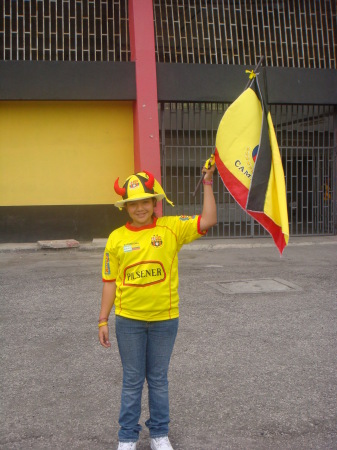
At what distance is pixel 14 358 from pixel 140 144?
8547mm

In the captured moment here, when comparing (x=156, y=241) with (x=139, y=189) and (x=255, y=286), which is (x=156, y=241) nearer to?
(x=139, y=189)

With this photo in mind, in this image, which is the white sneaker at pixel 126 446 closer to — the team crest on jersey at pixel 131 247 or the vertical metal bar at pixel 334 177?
the team crest on jersey at pixel 131 247

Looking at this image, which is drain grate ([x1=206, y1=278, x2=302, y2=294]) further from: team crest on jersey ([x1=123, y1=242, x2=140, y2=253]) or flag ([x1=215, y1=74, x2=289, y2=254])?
team crest on jersey ([x1=123, y1=242, x2=140, y2=253])

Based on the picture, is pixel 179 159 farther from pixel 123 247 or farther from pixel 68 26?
pixel 123 247

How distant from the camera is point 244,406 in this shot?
3.88 metres

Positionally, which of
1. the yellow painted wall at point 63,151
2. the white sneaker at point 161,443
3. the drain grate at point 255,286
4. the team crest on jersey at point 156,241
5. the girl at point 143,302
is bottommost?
the white sneaker at point 161,443

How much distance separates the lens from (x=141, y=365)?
315 cm

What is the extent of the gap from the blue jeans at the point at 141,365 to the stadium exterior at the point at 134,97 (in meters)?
9.85

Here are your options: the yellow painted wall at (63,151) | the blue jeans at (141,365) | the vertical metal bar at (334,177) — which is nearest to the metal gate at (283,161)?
the vertical metal bar at (334,177)

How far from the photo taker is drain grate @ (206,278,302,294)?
7.74 m

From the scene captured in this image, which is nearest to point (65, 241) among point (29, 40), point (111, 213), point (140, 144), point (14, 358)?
point (111, 213)

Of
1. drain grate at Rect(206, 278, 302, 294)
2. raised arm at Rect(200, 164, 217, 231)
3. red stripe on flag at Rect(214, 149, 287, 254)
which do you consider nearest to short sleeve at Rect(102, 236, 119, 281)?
raised arm at Rect(200, 164, 217, 231)

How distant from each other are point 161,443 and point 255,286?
5.04 m

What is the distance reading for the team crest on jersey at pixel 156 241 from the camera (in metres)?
3.17
